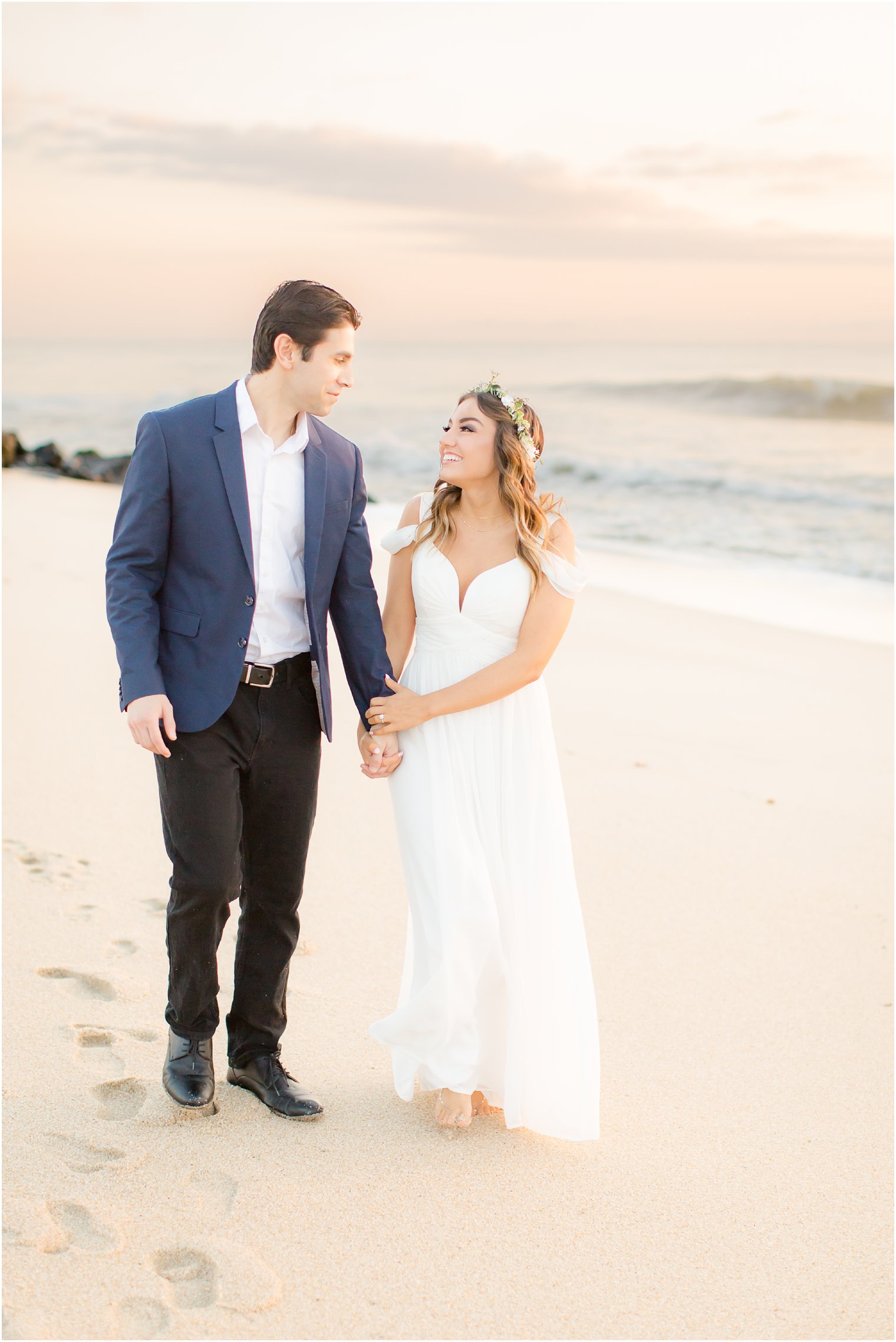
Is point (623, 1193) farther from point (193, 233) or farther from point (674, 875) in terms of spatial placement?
point (193, 233)

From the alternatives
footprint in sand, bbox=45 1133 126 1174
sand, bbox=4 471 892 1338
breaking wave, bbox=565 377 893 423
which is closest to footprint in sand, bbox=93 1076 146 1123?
sand, bbox=4 471 892 1338

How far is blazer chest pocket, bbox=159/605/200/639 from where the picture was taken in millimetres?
2850

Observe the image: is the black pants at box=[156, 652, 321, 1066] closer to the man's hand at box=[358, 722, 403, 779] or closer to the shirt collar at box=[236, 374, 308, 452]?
the man's hand at box=[358, 722, 403, 779]

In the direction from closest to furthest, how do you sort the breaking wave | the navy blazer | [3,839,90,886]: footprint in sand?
the navy blazer
[3,839,90,886]: footprint in sand
the breaking wave

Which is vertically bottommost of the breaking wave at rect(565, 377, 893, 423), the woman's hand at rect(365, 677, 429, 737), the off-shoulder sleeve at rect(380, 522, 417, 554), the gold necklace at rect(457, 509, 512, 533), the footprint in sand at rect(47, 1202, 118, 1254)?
the footprint in sand at rect(47, 1202, 118, 1254)

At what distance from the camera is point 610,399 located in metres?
39.0

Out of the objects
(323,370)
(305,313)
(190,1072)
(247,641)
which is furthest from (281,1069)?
(305,313)

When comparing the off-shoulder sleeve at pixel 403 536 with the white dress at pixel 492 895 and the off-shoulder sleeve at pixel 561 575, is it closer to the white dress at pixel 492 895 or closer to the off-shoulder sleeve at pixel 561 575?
the white dress at pixel 492 895

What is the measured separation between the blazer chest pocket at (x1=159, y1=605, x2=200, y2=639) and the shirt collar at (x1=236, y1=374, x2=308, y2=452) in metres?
0.47

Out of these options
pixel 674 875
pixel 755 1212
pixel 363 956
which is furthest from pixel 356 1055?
pixel 674 875

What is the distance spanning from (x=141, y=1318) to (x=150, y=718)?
1.23m

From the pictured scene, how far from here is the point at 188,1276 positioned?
2.37 m

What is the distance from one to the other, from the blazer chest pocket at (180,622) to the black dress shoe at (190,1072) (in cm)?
103

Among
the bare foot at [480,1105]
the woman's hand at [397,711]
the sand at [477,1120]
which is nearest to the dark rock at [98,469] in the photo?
the sand at [477,1120]
